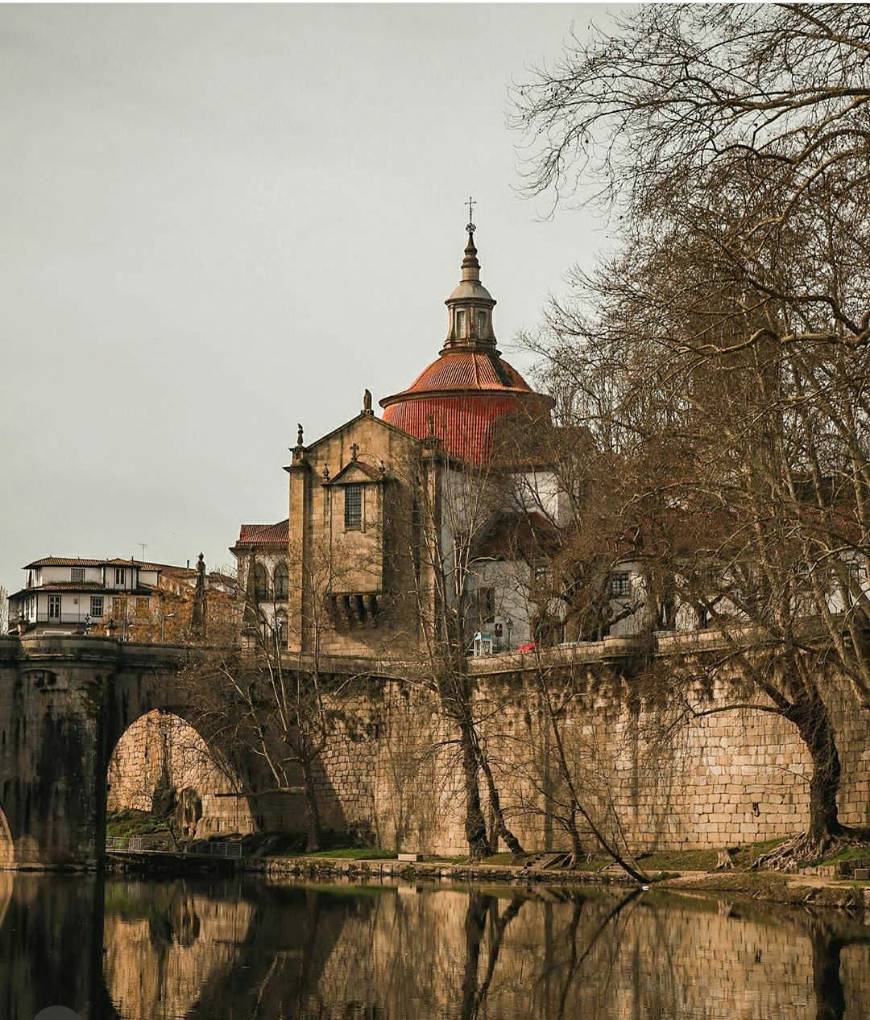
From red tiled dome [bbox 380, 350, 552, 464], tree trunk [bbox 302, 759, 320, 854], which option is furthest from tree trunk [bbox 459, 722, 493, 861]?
red tiled dome [bbox 380, 350, 552, 464]

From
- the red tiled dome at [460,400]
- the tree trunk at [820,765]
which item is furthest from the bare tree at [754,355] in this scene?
Result: the red tiled dome at [460,400]

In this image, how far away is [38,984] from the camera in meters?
24.8

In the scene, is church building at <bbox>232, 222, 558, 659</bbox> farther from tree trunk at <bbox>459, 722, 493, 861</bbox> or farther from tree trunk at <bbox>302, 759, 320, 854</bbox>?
tree trunk at <bbox>459, 722, 493, 861</bbox>

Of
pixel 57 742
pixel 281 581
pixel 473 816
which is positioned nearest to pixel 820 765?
pixel 473 816

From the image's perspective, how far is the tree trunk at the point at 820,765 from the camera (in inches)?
1474

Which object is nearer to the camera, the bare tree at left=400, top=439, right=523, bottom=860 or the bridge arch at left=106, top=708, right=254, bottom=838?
the bare tree at left=400, top=439, right=523, bottom=860

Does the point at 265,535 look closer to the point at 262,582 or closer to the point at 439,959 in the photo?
the point at 262,582

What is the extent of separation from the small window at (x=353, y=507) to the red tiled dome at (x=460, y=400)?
12.5ft

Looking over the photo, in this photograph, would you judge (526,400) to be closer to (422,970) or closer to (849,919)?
(849,919)

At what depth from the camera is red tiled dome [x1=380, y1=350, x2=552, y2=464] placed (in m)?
71.6

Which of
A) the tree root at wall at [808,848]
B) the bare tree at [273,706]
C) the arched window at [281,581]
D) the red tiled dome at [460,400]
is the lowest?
the tree root at wall at [808,848]

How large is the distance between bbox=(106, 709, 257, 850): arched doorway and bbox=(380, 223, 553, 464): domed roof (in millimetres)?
14221

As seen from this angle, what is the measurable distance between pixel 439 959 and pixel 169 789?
37.9 m

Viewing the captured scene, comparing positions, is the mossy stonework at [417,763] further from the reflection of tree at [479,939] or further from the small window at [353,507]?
the small window at [353,507]
